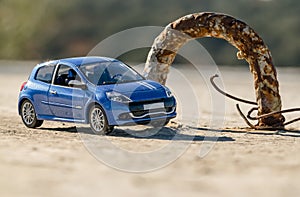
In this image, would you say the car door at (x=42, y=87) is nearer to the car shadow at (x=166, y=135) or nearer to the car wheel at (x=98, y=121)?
the car wheel at (x=98, y=121)

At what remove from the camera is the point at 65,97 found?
1460 cm

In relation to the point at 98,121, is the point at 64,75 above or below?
above

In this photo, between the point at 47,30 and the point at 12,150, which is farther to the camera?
the point at 47,30

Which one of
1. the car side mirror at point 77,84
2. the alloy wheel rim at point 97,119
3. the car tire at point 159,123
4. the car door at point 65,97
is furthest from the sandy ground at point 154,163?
the car side mirror at point 77,84

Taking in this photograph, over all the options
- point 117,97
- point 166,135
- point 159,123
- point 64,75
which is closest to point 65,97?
point 64,75

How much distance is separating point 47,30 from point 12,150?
6259 centimetres

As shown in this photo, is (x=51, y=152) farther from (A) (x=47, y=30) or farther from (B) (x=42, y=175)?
(A) (x=47, y=30)

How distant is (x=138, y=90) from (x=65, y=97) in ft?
5.17

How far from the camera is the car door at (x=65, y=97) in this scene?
14330 mm

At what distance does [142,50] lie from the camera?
6084 centimetres

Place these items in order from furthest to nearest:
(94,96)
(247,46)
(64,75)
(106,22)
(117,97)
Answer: (106,22)
(247,46)
(64,75)
(94,96)
(117,97)

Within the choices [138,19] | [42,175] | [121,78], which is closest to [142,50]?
[138,19]

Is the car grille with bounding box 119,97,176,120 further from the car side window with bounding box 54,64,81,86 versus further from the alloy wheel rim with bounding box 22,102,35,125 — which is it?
the alloy wheel rim with bounding box 22,102,35,125

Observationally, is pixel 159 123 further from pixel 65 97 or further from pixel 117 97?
pixel 65 97
